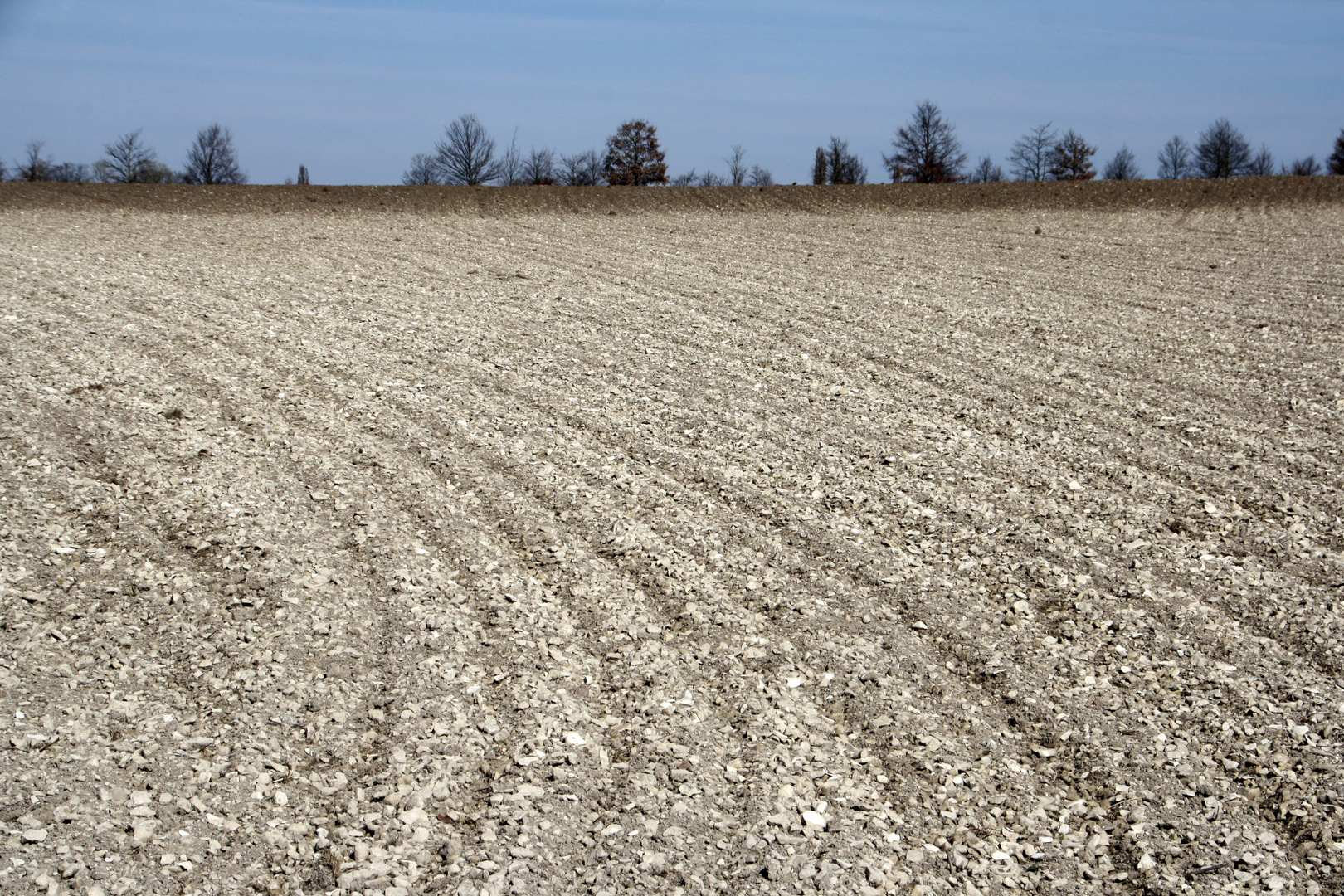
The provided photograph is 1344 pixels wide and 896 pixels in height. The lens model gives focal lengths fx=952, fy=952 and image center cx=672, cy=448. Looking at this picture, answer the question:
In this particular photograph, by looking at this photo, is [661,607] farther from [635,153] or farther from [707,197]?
[635,153]

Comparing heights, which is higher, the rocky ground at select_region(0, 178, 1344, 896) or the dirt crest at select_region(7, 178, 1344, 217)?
the dirt crest at select_region(7, 178, 1344, 217)

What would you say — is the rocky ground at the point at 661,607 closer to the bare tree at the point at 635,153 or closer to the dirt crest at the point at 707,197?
the dirt crest at the point at 707,197

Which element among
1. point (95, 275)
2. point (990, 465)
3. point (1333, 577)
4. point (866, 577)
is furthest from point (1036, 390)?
point (95, 275)

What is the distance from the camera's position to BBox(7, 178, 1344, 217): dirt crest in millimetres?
19266

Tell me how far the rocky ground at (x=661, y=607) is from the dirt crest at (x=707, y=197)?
1071 centimetres

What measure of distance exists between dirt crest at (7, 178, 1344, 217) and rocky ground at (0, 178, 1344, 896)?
10.7 m

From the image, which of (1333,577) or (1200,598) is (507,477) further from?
(1333,577)

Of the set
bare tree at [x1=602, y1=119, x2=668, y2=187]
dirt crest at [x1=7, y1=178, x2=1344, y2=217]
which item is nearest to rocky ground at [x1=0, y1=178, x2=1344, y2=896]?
dirt crest at [x1=7, y1=178, x2=1344, y2=217]

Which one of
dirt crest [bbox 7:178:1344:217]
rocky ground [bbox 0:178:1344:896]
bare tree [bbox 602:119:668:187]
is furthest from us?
bare tree [bbox 602:119:668:187]

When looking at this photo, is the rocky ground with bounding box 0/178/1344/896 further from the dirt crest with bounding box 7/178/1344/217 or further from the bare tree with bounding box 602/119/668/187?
the bare tree with bounding box 602/119/668/187

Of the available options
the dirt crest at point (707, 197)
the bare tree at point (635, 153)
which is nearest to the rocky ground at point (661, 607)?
the dirt crest at point (707, 197)

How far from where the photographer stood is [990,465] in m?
6.48

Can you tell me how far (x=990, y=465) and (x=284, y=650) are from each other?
457 centimetres

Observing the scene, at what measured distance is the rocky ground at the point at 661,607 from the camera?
3.25m
